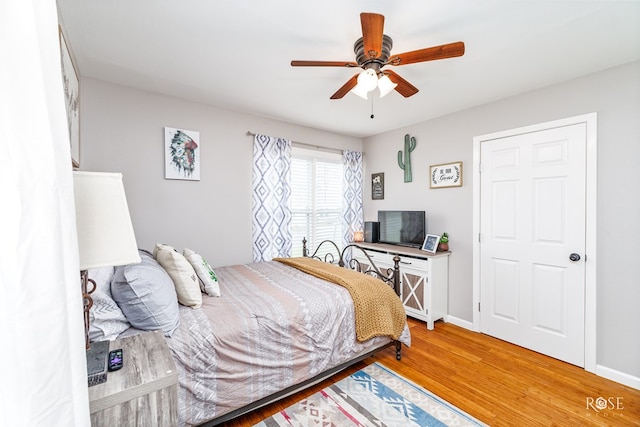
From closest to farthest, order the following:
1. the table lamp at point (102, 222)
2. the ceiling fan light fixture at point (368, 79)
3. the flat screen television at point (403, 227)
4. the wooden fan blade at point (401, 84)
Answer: the table lamp at point (102, 222) → the ceiling fan light fixture at point (368, 79) → the wooden fan blade at point (401, 84) → the flat screen television at point (403, 227)

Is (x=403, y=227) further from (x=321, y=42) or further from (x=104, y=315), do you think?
(x=104, y=315)

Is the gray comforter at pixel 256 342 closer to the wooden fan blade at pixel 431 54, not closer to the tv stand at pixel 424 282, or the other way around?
the tv stand at pixel 424 282

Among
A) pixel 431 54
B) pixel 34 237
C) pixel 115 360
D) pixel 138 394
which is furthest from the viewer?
pixel 431 54

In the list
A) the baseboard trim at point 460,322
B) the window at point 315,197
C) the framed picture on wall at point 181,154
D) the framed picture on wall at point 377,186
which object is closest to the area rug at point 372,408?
the baseboard trim at point 460,322

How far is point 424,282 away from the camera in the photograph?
3.32 m

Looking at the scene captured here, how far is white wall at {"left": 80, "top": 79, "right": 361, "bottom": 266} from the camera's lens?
2.64 metres

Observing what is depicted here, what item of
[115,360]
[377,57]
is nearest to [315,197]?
[377,57]

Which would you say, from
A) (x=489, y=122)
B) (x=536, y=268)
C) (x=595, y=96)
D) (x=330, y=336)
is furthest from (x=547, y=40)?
(x=330, y=336)

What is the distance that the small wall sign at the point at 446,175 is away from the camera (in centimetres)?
335

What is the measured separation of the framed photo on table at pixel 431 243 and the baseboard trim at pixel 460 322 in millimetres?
835

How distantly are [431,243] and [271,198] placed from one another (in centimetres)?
209

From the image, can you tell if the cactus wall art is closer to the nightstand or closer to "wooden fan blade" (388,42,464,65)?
"wooden fan blade" (388,42,464,65)

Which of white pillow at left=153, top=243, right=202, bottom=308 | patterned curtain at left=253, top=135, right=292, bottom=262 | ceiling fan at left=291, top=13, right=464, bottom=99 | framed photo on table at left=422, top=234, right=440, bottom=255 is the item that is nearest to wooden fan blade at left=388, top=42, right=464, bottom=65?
ceiling fan at left=291, top=13, right=464, bottom=99

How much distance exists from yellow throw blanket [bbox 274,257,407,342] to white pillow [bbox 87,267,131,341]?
59.5 inches
